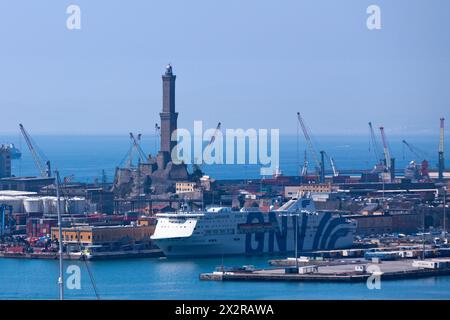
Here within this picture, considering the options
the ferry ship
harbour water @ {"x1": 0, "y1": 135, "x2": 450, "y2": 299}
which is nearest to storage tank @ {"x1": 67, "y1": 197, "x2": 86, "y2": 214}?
the ferry ship

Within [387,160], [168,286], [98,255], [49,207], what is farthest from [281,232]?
[387,160]

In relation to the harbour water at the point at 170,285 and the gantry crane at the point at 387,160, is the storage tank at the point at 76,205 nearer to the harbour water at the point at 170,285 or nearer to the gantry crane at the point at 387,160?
the harbour water at the point at 170,285

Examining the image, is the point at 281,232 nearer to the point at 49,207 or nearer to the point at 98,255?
the point at 98,255

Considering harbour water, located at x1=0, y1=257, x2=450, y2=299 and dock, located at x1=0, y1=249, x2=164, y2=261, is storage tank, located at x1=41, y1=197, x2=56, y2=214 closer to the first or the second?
dock, located at x1=0, y1=249, x2=164, y2=261

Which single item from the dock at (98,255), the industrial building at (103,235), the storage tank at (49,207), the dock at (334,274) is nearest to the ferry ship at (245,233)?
the dock at (98,255)

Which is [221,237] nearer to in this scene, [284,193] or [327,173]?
[284,193]
